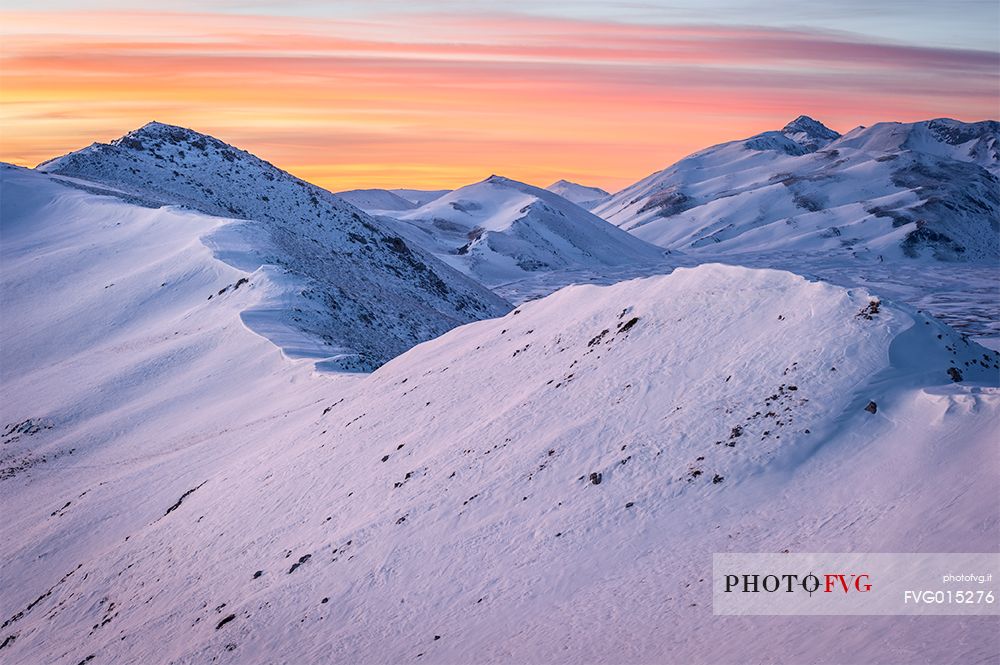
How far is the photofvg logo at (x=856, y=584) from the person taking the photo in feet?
37.8

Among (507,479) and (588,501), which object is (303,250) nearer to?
(507,479)

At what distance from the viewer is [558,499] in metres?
15.7

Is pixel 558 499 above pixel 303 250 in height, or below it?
above

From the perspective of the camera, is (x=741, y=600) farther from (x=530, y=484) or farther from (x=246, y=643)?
(x=246, y=643)

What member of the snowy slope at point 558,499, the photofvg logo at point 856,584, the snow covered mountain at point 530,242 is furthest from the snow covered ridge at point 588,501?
the snow covered mountain at point 530,242

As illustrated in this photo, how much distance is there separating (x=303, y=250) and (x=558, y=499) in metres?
43.5

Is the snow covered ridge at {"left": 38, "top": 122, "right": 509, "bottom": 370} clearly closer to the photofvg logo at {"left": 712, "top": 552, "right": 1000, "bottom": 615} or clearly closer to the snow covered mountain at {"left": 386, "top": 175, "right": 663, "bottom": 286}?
the photofvg logo at {"left": 712, "top": 552, "right": 1000, "bottom": 615}

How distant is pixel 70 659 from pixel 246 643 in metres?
5.15

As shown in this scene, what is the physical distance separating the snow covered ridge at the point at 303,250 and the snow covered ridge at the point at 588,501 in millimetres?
12364

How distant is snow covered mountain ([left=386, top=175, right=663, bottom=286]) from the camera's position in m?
128

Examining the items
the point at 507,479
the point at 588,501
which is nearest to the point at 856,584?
the point at 588,501

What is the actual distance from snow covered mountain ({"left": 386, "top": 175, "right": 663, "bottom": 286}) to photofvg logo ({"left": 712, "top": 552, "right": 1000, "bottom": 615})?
105 m

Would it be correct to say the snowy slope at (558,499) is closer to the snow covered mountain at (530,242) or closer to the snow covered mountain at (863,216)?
the snow covered mountain at (530,242)

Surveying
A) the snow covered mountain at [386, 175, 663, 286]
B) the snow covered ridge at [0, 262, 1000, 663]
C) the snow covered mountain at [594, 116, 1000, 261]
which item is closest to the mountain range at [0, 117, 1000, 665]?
the snow covered ridge at [0, 262, 1000, 663]
